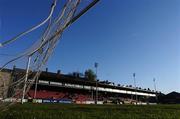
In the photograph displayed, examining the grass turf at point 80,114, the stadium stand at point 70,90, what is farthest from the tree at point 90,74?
the grass turf at point 80,114

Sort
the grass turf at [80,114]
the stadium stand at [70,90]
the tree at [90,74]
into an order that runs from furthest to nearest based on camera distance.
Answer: the tree at [90,74] → the stadium stand at [70,90] → the grass turf at [80,114]

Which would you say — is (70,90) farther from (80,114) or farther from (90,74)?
(80,114)

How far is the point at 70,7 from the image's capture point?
2777 millimetres

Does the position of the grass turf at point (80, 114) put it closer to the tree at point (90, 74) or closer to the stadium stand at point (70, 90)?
the stadium stand at point (70, 90)

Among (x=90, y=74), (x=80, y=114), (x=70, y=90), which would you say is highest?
(x=90, y=74)

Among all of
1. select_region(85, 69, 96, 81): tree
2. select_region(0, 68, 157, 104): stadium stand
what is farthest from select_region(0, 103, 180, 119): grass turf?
select_region(85, 69, 96, 81): tree

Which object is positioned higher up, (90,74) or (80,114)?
(90,74)

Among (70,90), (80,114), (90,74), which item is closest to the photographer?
(80,114)

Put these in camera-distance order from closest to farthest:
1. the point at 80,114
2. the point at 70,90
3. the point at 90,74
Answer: the point at 80,114
the point at 70,90
the point at 90,74

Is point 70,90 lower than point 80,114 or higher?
higher

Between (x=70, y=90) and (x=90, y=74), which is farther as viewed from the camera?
(x=90, y=74)

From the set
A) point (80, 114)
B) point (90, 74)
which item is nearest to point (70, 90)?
point (90, 74)

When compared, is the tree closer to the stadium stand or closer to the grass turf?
the stadium stand

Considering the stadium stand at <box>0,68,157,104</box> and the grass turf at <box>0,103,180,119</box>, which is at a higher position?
the stadium stand at <box>0,68,157,104</box>
